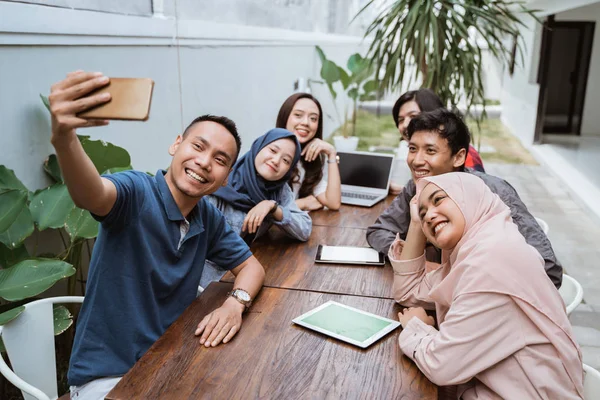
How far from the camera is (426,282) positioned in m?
1.89

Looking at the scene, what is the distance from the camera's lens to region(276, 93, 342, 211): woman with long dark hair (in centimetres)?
Answer: 327

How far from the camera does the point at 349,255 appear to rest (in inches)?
93.9

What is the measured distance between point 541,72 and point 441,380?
30.6 feet

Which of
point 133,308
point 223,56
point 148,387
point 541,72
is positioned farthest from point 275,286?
point 541,72

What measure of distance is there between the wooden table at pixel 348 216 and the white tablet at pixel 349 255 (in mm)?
412

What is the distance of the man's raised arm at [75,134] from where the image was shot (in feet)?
3.67

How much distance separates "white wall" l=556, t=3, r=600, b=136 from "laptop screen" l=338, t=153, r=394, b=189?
8035mm

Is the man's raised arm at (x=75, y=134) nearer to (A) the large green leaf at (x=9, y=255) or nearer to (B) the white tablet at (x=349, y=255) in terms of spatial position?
(A) the large green leaf at (x=9, y=255)

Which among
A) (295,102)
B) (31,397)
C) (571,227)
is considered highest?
(295,102)

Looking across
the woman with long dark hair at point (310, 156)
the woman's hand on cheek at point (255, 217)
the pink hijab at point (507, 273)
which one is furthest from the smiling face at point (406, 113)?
the pink hijab at point (507, 273)

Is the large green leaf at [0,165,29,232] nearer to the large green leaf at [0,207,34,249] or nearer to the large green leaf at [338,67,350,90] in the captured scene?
the large green leaf at [0,207,34,249]

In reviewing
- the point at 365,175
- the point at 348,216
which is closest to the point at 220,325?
the point at 348,216

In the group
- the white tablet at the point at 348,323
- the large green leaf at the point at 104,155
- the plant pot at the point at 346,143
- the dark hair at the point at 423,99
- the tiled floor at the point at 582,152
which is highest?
the dark hair at the point at 423,99

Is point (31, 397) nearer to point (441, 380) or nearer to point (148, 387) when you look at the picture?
point (148, 387)
